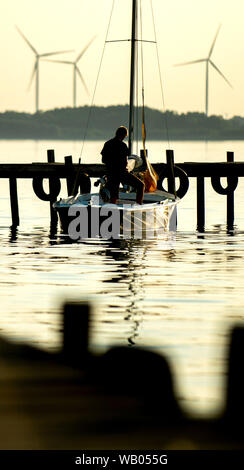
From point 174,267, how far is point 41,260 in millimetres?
3249

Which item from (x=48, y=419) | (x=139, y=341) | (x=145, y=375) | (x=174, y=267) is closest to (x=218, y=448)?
(x=145, y=375)

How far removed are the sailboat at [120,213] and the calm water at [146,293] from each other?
395 mm

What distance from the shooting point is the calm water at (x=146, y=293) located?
37.1 feet

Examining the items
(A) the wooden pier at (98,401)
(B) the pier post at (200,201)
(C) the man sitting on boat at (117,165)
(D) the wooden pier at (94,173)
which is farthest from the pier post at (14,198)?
(A) the wooden pier at (98,401)

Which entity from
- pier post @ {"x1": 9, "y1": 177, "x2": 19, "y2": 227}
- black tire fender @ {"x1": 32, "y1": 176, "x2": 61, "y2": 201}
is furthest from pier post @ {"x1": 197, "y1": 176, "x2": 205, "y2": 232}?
pier post @ {"x1": 9, "y1": 177, "x2": 19, "y2": 227}

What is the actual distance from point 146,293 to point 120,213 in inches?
387

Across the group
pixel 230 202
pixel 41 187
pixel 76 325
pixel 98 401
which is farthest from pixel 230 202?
pixel 76 325

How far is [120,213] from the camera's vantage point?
28.9 metres

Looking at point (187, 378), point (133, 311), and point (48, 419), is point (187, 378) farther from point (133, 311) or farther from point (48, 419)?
point (133, 311)

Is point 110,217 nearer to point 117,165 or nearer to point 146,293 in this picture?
point 117,165

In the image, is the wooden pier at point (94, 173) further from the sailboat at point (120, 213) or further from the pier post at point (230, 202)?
the sailboat at point (120, 213)

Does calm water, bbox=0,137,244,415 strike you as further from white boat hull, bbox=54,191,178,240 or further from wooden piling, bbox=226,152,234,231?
wooden piling, bbox=226,152,234,231

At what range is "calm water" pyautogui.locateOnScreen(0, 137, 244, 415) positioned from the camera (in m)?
11.3
